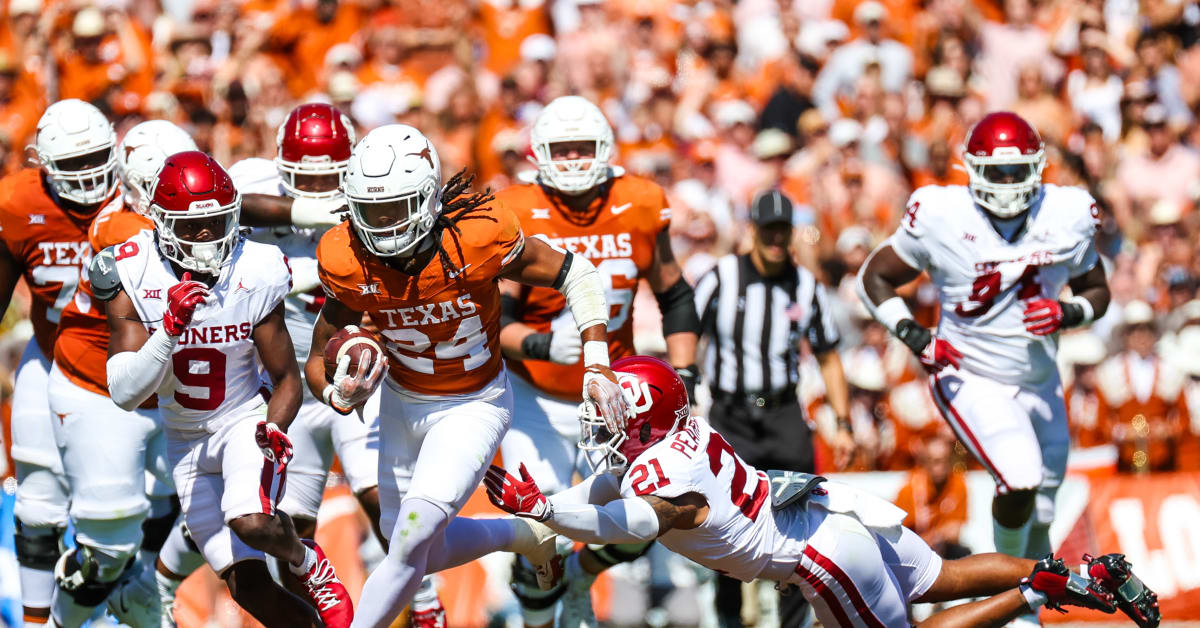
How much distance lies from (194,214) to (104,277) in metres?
0.40

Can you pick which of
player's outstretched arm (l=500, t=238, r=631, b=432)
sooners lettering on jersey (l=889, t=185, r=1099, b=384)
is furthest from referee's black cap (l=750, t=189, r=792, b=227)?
player's outstretched arm (l=500, t=238, r=631, b=432)

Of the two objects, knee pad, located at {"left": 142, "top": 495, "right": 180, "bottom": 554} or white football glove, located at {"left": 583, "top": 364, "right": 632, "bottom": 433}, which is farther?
knee pad, located at {"left": 142, "top": 495, "right": 180, "bottom": 554}

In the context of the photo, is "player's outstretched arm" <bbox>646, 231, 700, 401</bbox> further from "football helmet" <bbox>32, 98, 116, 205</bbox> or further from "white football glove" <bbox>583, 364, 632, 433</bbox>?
"football helmet" <bbox>32, 98, 116, 205</bbox>

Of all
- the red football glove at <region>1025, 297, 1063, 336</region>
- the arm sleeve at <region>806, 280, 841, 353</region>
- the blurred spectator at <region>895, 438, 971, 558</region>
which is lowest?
the blurred spectator at <region>895, 438, 971, 558</region>

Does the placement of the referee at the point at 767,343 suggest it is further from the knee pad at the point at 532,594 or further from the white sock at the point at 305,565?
the white sock at the point at 305,565

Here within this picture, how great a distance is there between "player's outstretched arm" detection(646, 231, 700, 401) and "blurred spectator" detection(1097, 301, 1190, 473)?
3324 mm

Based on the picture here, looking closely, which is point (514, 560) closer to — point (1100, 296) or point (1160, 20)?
point (1100, 296)

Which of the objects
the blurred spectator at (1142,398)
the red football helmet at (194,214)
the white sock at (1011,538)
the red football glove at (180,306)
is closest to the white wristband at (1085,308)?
the white sock at (1011,538)

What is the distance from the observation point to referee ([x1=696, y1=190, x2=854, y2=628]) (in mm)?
7727

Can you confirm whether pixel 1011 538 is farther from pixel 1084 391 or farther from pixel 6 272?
pixel 6 272

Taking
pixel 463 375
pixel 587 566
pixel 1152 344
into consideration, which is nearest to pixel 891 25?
pixel 1152 344

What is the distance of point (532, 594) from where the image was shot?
6676mm

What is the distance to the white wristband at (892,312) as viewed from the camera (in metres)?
7.06

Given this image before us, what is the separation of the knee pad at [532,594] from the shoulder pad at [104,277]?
2.08 m
